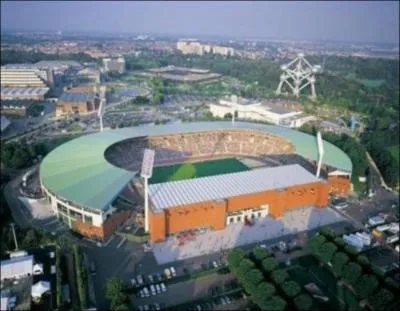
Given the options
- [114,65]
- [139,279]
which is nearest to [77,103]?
[114,65]

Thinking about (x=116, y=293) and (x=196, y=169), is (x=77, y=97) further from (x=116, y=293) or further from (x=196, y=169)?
(x=116, y=293)

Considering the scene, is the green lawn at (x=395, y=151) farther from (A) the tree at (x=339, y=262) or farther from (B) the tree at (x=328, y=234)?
(A) the tree at (x=339, y=262)

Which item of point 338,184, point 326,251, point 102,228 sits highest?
point 326,251

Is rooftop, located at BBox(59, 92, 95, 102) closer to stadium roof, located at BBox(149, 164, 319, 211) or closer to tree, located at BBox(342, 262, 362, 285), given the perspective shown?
stadium roof, located at BBox(149, 164, 319, 211)

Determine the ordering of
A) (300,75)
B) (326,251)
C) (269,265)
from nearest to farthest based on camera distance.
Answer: (269,265) < (326,251) < (300,75)

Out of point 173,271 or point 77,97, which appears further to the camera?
point 77,97

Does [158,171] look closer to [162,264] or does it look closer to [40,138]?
→ [162,264]

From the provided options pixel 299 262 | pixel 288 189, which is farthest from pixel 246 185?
pixel 299 262

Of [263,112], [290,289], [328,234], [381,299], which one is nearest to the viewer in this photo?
[381,299]
